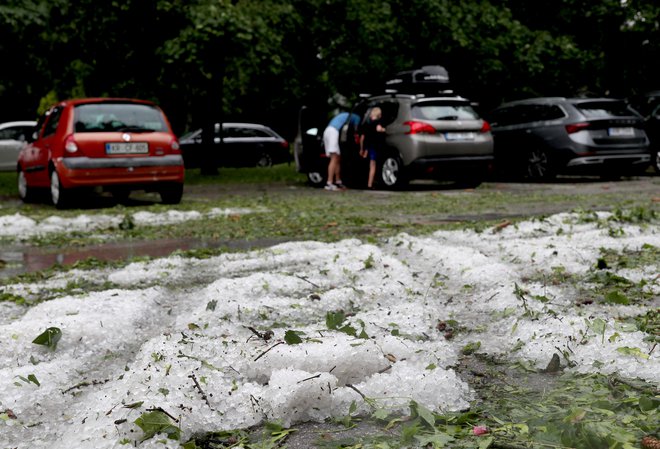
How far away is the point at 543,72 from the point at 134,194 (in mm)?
12293

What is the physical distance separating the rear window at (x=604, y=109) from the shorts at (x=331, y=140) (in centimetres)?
482

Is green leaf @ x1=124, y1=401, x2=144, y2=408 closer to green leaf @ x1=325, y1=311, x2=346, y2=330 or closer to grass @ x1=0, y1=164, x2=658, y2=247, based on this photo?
green leaf @ x1=325, y1=311, x2=346, y2=330

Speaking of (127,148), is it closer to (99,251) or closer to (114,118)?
(114,118)

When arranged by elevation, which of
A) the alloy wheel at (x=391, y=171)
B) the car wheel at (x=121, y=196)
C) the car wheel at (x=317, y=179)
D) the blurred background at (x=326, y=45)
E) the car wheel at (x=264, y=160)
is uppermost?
the blurred background at (x=326, y=45)

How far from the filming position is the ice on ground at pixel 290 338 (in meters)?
2.57

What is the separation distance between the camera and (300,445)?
2.34m

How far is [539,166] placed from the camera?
17.2 m

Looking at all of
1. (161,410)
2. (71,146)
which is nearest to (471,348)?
(161,410)

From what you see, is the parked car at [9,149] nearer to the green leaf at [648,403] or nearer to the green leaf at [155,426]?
the green leaf at [155,426]

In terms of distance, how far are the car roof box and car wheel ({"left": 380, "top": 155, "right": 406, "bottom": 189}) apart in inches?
185

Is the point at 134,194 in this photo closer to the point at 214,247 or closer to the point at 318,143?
the point at 318,143

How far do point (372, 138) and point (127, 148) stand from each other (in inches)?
199

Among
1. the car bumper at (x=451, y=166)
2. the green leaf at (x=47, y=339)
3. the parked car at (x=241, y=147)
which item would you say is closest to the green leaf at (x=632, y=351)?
the green leaf at (x=47, y=339)

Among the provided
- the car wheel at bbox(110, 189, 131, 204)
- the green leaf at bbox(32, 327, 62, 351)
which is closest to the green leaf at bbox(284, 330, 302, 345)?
the green leaf at bbox(32, 327, 62, 351)
